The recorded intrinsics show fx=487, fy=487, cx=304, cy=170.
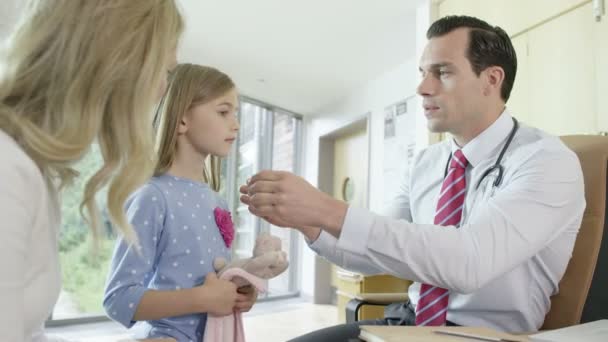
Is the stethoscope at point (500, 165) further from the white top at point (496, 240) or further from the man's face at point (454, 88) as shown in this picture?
the man's face at point (454, 88)

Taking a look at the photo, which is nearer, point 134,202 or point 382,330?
point 382,330

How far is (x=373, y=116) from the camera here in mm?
5148

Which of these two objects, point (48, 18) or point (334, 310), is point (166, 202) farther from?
point (334, 310)

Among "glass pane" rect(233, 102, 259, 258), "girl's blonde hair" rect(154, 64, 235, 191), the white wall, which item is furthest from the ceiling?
"girl's blonde hair" rect(154, 64, 235, 191)

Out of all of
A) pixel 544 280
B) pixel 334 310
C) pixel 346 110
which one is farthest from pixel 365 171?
pixel 544 280

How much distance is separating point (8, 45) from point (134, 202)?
508 millimetres

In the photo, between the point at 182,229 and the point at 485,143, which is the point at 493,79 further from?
the point at 182,229

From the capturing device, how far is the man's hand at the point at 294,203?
973 mm

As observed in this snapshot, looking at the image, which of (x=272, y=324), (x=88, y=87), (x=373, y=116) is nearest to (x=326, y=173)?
(x=373, y=116)

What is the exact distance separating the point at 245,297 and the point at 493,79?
3.17 ft

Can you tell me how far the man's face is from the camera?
1439mm

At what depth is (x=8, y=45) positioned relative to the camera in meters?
0.71

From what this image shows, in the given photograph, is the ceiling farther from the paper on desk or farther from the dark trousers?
the paper on desk

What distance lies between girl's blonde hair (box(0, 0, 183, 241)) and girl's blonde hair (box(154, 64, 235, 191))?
49 centimetres
